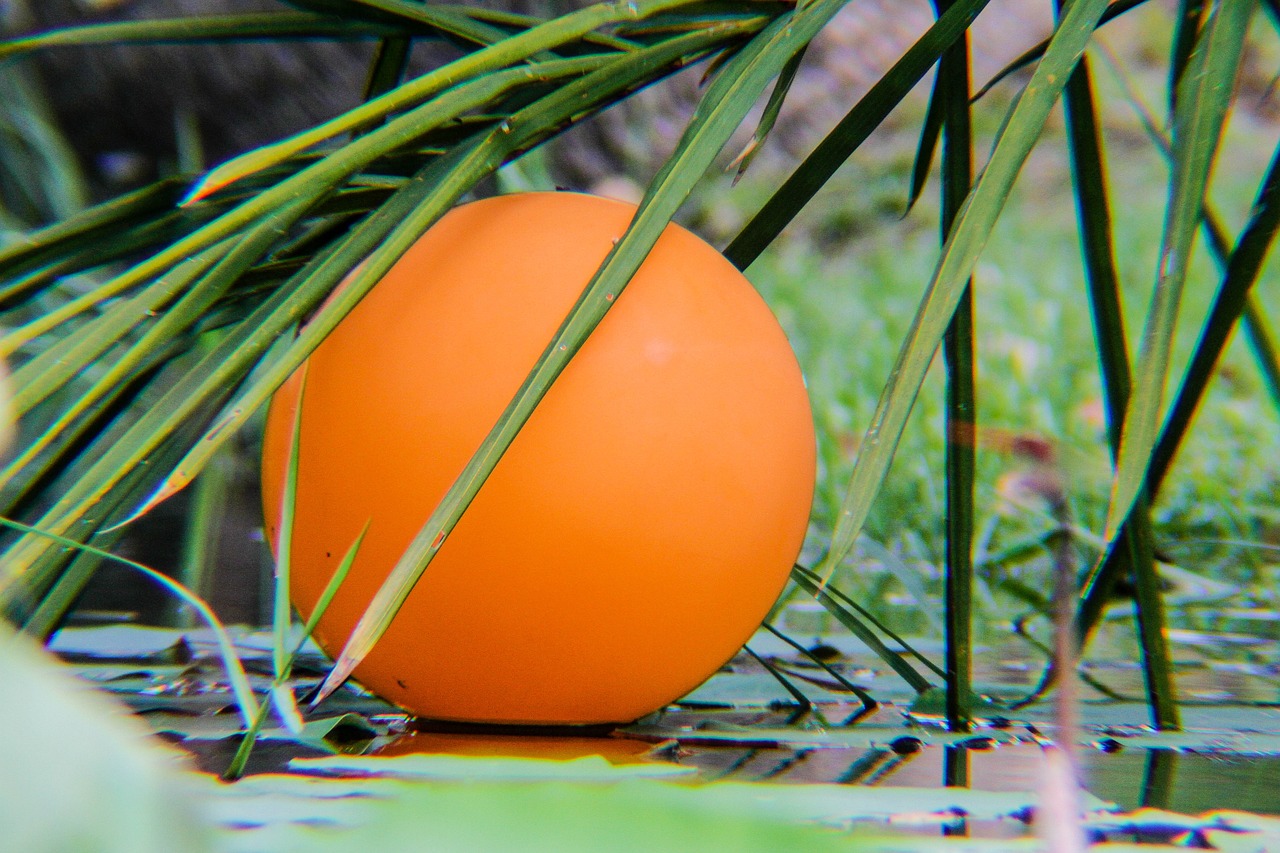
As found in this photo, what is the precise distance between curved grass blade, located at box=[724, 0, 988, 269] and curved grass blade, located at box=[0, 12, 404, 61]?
35 cm

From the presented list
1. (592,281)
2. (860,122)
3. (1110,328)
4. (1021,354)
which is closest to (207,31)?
(592,281)

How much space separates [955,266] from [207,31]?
616 mm

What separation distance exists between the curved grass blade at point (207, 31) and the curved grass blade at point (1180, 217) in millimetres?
627

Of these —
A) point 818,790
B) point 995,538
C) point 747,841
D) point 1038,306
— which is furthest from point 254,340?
point 1038,306

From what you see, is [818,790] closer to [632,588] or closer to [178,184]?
[632,588]

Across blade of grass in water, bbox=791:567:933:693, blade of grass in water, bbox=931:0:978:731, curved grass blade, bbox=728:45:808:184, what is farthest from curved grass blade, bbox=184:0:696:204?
blade of grass in water, bbox=791:567:933:693

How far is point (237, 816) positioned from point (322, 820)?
45 millimetres

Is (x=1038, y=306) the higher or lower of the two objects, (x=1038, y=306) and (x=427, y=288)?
the higher

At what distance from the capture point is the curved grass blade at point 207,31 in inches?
35.8

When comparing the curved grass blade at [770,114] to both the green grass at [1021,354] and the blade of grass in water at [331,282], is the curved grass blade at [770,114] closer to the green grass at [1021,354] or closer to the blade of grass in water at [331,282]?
the blade of grass in water at [331,282]

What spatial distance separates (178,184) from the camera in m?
1.01

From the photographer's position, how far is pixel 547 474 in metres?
0.93

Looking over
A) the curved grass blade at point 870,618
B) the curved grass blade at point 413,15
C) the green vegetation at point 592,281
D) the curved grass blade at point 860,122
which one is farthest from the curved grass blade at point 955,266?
the curved grass blade at point 413,15

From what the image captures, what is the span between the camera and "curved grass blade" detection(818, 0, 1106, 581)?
722 mm
